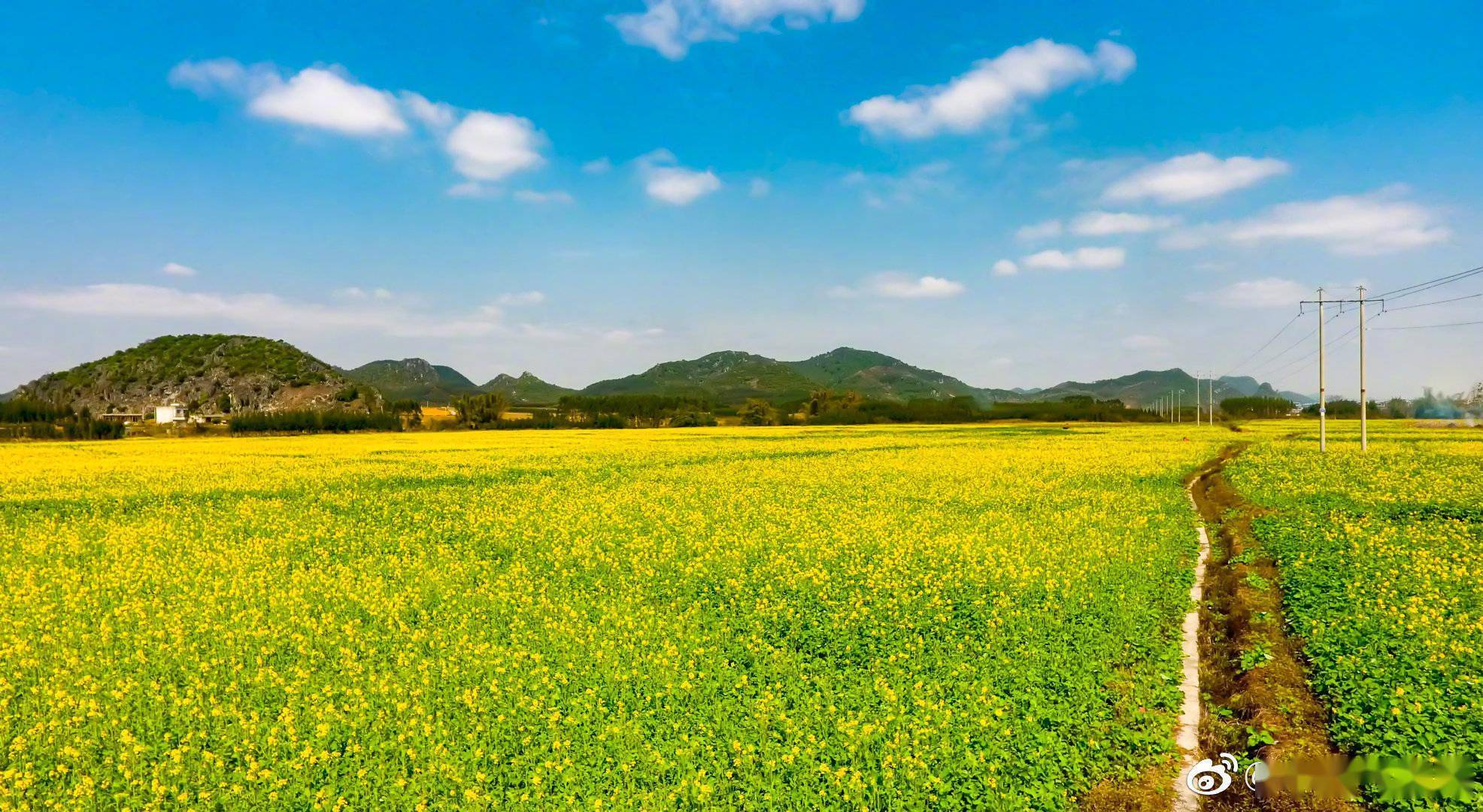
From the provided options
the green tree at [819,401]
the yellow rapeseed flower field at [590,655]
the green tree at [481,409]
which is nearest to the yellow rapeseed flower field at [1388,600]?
the yellow rapeseed flower field at [590,655]

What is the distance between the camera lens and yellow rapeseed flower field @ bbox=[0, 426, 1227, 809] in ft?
29.2

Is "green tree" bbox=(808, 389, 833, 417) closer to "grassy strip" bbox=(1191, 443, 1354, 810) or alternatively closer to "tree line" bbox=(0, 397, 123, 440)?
"tree line" bbox=(0, 397, 123, 440)

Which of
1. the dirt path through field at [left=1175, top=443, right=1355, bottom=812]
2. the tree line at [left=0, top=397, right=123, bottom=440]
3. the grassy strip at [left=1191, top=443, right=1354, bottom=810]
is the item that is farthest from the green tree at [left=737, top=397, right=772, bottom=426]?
the grassy strip at [left=1191, top=443, right=1354, bottom=810]

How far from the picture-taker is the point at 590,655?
12.2 metres

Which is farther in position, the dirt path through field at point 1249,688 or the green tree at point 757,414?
the green tree at point 757,414

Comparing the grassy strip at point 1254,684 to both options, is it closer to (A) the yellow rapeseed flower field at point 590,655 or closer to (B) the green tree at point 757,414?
(A) the yellow rapeseed flower field at point 590,655

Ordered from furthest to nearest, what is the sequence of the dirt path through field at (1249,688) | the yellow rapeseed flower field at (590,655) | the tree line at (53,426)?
1. the tree line at (53,426)
2. the dirt path through field at (1249,688)
3. the yellow rapeseed flower field at (590,655)

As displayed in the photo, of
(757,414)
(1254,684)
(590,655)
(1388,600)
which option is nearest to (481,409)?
(757,414)

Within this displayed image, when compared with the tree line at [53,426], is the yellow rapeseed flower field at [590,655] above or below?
below

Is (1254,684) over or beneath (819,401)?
beneath

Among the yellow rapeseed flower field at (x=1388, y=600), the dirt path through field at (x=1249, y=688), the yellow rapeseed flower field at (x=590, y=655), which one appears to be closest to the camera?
the yellow rapeseed flower field at (x=590, y=655)

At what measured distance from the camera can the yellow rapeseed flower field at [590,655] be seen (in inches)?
350

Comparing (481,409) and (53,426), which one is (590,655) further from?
(481,409)

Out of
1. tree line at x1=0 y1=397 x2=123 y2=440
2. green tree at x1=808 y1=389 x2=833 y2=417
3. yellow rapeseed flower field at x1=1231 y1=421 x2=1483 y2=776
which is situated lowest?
yellow rapeseed flower field at x1=1231 y1=421 x2=1483 y2=776
